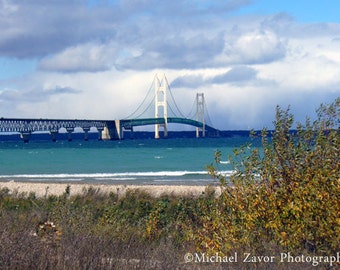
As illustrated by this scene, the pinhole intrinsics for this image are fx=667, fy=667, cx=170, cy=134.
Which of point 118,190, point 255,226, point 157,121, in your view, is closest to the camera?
point 255,226

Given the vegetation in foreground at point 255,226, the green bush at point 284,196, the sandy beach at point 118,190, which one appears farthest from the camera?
the sandy beach at point 118,190

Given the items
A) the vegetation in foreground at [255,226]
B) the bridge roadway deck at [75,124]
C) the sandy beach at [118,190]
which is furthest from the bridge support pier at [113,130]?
the vegetation in foreground at [255,226]

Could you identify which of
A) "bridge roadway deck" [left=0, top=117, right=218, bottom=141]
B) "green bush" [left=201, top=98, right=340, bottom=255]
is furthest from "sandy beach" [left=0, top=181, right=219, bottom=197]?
"bridge roadway deck" [left=0, top=117, right=218, bottom=141]

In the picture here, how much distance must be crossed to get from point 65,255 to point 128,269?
0.61m

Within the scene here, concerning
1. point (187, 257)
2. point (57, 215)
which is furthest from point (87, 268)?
point (57, 215)

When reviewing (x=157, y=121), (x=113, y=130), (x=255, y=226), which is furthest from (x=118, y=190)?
(x=113, y=130)

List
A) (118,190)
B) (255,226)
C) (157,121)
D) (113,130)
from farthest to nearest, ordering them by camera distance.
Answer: (113,130) < (157,121) < (118,190) < (255,226)

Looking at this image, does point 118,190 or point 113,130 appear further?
point 113,130

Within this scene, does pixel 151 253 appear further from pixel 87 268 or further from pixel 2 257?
pixel 2 257

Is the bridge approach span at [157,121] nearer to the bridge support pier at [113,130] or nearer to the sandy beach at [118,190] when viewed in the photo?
the bridge support pier at [113,130]

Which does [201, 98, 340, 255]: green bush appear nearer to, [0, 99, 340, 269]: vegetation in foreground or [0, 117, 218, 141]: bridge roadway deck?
[0, 99, 340, 269]: vegetation in foreground

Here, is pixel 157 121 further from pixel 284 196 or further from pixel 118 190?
pixel 284 196

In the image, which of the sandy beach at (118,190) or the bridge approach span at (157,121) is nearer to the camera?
the sandy beach at (118,190)

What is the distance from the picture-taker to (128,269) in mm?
5820
